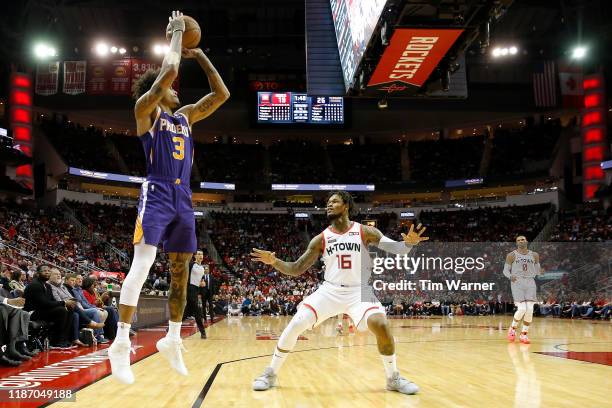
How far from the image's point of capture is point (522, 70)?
124ft

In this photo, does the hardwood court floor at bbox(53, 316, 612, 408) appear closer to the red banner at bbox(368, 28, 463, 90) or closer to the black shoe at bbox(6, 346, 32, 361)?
the black shoe at bbox(6, 346, 32, 361)

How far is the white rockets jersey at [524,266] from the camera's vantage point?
11.1 m

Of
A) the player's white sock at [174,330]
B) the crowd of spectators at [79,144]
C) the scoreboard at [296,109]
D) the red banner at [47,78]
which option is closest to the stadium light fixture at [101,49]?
the red banner at [47,78]

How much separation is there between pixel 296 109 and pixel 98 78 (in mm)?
11337

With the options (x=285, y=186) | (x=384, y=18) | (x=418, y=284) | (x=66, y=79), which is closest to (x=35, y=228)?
(x=66, y=79)

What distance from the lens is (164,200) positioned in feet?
13.6

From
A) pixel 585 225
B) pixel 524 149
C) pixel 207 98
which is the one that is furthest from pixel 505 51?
pixel 207 98

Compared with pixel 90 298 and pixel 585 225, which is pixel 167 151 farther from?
pixel 585 225

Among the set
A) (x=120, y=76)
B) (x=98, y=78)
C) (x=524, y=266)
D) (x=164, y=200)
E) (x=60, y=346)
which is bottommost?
(x=60, y=346)

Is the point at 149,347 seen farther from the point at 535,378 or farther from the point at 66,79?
the point at 66,79

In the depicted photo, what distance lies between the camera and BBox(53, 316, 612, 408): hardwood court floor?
4438 mm

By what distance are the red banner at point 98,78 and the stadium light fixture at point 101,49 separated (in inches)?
61.5

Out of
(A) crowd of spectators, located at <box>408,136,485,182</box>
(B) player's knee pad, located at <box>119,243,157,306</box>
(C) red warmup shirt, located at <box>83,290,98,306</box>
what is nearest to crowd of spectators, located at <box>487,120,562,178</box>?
(A) crowd of spectators, located at <box>408,136,485,182</box>

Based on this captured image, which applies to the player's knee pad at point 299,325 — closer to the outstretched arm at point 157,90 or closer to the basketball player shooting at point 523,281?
the outstretched arm at point 157,90
